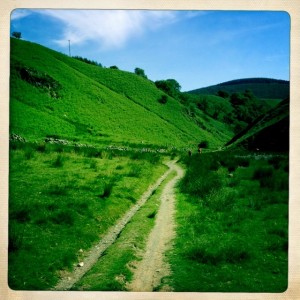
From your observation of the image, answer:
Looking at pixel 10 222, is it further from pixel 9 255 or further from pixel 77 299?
pixel 77 299

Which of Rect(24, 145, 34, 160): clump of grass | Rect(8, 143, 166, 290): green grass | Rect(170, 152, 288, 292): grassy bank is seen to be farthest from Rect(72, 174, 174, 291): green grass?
Rect(24, 145, 34, 160): clump of grass

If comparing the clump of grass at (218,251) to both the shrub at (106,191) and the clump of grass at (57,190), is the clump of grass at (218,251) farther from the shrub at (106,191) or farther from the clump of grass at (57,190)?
the clump of grass at (57,190)

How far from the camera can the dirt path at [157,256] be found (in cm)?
300

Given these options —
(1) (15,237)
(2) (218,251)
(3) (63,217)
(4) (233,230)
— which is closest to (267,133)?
(4) (233,230)

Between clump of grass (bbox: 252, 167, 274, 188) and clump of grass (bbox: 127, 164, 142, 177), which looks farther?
clump of grass (bbox: 127, 164, 142, 177)

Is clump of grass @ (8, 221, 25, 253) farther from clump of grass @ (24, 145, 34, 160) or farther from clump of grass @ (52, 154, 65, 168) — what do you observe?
clump of grass @ (24, 145, 34, 160)

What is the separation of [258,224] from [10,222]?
3115mm

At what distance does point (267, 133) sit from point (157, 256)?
498cm

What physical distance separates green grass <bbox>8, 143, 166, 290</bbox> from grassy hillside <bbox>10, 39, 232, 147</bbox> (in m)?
0.82

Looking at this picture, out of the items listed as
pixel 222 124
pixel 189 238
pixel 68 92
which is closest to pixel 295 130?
pixel 189 238

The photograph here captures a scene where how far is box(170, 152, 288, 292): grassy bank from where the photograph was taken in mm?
3047

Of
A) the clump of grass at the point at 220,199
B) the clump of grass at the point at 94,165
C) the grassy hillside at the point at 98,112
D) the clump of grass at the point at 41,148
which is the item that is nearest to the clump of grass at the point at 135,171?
the clump of grass at the point at 94,165

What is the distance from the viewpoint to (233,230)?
3.76 metres

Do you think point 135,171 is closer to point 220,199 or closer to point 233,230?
point 220,199
